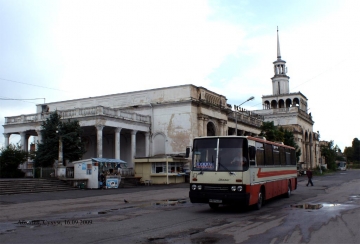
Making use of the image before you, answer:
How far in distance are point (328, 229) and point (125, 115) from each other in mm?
33084

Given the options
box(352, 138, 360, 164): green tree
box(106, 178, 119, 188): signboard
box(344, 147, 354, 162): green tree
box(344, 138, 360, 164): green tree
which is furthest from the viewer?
box(344, 147, 354, 162): green tree

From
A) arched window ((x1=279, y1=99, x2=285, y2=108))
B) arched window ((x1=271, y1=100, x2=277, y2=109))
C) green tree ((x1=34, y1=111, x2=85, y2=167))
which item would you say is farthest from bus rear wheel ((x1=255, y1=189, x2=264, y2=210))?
arched window ((x1=271, y1=100, x2=277, y2=109))

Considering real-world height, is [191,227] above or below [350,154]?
below

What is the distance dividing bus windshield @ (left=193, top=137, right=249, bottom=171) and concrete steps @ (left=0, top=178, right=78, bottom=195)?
16.9 metres

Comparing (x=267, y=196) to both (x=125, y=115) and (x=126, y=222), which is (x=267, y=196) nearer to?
(x=126, y=222)

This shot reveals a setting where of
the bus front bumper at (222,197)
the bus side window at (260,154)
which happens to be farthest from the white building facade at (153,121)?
the bus front bumper at (222,197)

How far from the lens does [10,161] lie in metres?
35.4

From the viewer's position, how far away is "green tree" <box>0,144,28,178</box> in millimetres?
35250

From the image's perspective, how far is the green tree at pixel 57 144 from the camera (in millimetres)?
35375

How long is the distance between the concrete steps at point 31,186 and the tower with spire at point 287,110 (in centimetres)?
6246

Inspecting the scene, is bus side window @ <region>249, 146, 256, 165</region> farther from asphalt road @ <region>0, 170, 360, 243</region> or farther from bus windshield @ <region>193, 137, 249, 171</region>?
asphalt road @ <region>0, 170, 360, 243</region>

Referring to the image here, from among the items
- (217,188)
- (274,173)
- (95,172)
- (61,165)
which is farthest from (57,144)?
(217,188)

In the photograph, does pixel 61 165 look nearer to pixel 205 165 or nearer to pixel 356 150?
pixel 205 165

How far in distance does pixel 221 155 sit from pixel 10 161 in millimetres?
27881
